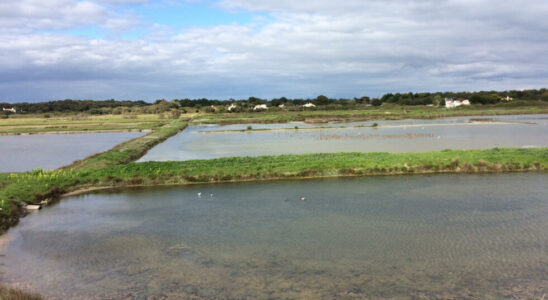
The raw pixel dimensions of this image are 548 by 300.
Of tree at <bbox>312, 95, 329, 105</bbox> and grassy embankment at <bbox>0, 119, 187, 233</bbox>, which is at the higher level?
tree at <bbox>312, 95, 329, 105</bbox>

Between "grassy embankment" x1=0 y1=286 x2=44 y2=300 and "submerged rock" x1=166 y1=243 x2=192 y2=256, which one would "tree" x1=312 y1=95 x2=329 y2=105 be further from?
"grassy embankment" x1=0 y1=286 x2=44 y2=300

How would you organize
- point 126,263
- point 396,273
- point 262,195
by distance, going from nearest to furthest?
1. point 396,273
2. point 126,263
3. point 262,195

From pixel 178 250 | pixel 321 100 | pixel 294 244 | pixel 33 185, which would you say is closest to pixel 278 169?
pixel 294 244

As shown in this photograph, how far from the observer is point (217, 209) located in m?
13.2

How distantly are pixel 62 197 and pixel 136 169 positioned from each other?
3.51 m

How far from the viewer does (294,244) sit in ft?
32.4

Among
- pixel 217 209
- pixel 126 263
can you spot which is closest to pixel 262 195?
pixel 217 209

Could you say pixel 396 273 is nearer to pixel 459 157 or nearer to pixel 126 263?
pixel 126 263

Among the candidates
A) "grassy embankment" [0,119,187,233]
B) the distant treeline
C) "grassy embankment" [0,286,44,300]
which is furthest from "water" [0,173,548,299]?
the distant treeline

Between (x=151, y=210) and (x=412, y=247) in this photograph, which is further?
(x=151, y=210)

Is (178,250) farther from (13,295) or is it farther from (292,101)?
(292,101)

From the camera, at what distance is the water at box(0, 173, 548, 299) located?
7.69 m

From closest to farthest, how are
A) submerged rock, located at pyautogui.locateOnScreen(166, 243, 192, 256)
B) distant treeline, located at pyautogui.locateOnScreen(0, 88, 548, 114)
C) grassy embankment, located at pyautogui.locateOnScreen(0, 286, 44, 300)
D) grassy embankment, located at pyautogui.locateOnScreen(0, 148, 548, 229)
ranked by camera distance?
grassy embankment, located at pyautogui.locateOnScreen(0, 286, 44, 300), submerged rock, located at pyautogui.locateOnScreen(166, 243, 192, 256), grassy embankment, located at pyautogui.locateOnScreen(0, 148, 548, 229), distant treeline, located at pyautogui.locateOnScreen(0, 88, 548, 114)

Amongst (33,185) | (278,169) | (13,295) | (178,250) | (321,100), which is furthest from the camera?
(321,100)
